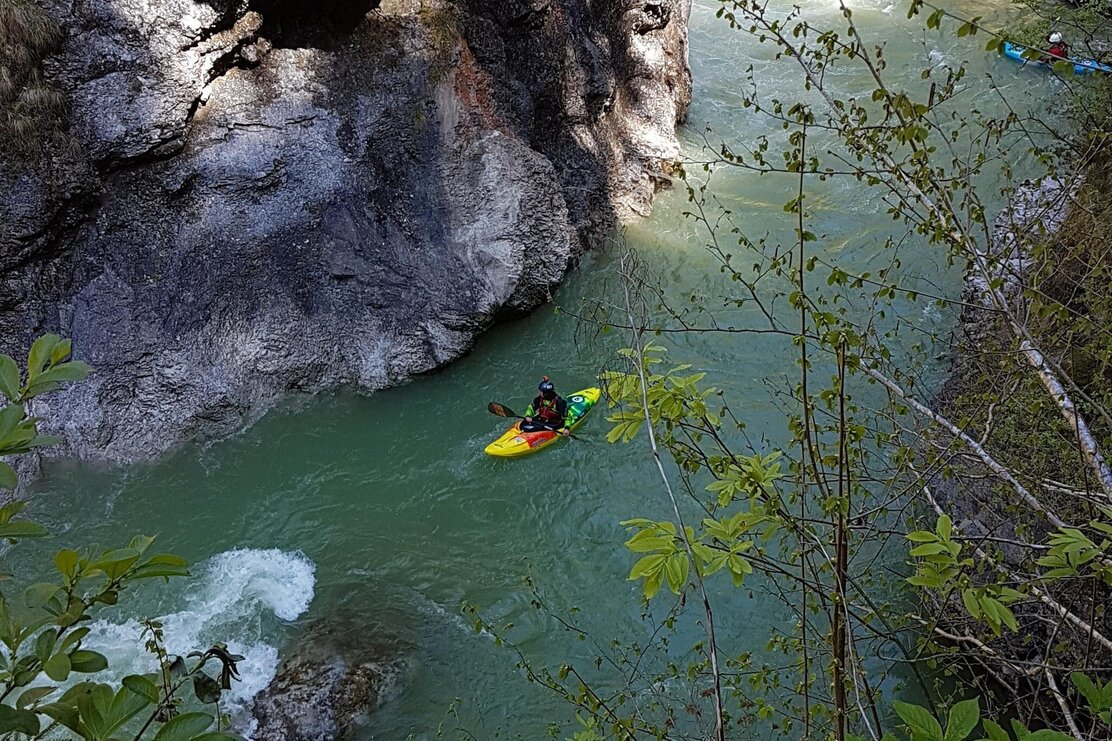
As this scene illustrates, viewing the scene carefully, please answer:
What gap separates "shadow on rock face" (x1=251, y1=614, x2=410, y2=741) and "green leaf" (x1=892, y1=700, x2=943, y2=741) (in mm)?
4338

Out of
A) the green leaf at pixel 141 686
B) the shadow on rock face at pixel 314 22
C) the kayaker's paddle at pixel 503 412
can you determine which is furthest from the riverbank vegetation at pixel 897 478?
the shadow on rock face at pixel 314 22

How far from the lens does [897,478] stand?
7.95 feet

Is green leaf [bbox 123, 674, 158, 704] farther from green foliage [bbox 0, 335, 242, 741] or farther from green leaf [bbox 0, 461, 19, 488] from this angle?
green leaf [bbox 0, 461, 19, 488]

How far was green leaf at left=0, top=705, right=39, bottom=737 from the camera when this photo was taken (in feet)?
3.46

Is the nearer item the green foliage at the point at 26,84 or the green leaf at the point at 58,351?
the green leaf at the point at 58,351

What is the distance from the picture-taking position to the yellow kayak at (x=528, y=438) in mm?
6879

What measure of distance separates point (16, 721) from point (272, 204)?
700 cm

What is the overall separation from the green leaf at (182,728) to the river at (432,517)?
13.7 ft

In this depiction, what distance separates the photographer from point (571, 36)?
916 centimetres

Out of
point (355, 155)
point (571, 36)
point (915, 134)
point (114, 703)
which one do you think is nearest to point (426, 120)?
point (355, 155)

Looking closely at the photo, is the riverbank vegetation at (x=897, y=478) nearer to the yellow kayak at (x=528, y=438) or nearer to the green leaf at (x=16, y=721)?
the yellow kayak at (x=528, y=438)

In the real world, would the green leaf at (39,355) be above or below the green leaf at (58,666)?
above

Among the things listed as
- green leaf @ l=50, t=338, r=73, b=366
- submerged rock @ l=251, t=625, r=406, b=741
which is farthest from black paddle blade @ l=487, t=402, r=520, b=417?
green leaf @ l=50, t=338, r=73, b=366

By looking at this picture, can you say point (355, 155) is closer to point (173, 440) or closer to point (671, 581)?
point (173, 440)
